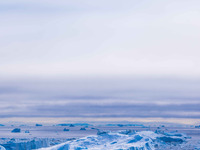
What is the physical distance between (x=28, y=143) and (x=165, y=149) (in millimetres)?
9884

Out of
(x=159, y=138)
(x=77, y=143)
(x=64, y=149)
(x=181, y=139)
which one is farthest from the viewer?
(x=181, y=139)

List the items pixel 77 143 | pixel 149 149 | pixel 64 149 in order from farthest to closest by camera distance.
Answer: pixel 149 149 < pixel 77 143 < pixel 64 149

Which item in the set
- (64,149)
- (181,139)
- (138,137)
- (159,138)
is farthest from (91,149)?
(181,139)

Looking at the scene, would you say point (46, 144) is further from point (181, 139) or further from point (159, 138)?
point (181, 139)

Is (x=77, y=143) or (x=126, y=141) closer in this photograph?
(x=77, y=143)

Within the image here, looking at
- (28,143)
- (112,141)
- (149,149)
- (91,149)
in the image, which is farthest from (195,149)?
(28,143)

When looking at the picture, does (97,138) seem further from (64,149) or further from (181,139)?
(181,139)

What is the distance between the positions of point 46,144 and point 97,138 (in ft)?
12.2

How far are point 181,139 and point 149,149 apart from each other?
11228mm

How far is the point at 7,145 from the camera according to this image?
74.2ft

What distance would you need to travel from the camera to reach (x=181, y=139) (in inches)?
1287

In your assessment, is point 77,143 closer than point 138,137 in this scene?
Yes

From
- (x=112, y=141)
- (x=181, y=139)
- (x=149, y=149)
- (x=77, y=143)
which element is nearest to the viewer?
(x=77, y=143)

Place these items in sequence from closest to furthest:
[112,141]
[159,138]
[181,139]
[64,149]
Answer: [64,149]
[112,141]
[159,138]
[181,139]
